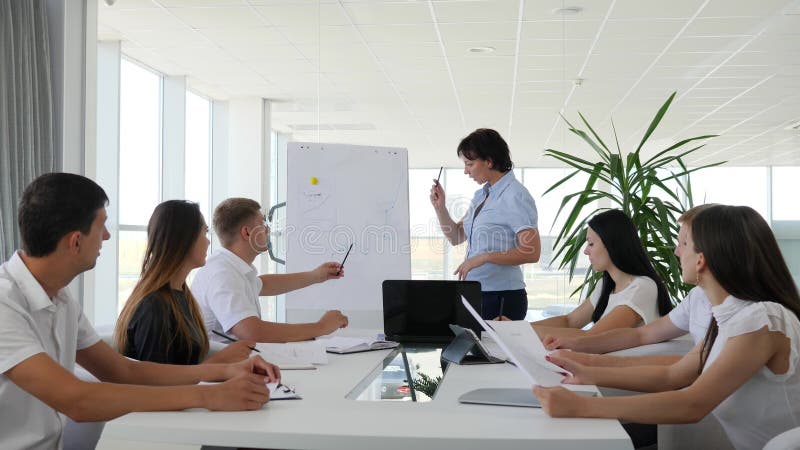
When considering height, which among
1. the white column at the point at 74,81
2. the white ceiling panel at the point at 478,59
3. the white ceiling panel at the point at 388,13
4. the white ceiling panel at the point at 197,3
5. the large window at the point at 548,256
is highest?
the white ceiling panel at the point at 197,3

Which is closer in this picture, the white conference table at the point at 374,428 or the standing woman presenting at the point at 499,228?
the white conference table at the point at 374,428

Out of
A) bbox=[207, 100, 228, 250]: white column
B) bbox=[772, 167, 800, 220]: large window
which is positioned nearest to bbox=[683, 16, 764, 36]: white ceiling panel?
bbox=[207, 100, 228, 250]: white column

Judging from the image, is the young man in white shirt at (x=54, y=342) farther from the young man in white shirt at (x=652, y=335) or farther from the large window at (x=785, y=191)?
the large window at (x=785, y=191)

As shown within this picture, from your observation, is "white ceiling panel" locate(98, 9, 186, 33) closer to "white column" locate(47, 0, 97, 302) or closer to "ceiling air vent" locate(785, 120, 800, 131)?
"white column" locate(47, 0, 97, 302)

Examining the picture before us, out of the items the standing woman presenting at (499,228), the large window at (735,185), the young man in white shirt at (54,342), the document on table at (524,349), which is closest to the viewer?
the young man in white shirt at (54,342)

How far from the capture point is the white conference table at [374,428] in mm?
1321

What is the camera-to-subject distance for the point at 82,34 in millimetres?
4770

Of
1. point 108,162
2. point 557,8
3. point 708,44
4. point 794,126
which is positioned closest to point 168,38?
point 108,162

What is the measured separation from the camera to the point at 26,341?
1444 millimetres

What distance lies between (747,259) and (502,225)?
177cm

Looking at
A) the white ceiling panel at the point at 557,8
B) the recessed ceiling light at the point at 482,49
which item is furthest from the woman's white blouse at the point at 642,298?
the recessed ceiling light at the point at 482,49

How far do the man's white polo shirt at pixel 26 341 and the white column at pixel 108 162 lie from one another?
4696 millimetres

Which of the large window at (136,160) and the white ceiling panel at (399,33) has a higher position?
the white ceiling panel at (399,33)

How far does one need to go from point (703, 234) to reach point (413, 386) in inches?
31.5
